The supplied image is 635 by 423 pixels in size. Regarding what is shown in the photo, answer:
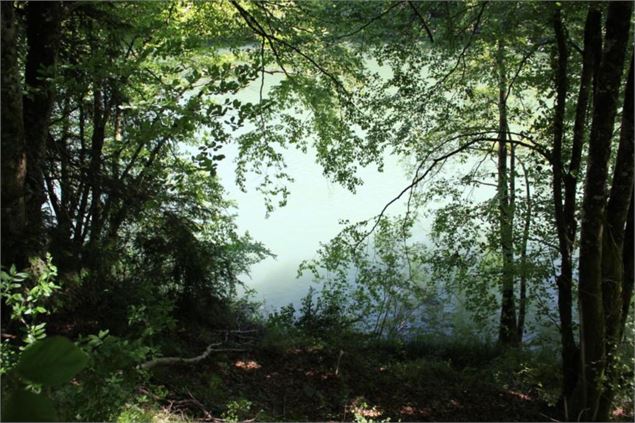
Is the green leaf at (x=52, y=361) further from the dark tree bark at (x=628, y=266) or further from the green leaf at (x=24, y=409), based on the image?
the dark tree bark at (x=628, y=266)

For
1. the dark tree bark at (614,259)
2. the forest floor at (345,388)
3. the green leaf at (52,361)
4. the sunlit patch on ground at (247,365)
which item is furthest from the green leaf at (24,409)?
the sunlit patch on ground at (247,365)

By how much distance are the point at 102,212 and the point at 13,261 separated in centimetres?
182

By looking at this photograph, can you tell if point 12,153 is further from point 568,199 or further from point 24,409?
point 568,199

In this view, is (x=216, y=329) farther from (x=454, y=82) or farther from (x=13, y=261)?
(x=454, y=82)

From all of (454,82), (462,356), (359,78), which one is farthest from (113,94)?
(462,356)

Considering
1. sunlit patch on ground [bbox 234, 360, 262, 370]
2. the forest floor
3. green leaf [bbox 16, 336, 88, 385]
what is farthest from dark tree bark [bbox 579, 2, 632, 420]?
green leaf [bbox 16, 336, 88, 385]

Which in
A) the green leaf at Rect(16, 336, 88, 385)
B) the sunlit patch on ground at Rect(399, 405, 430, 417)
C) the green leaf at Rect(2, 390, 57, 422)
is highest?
the green leaf at Rect(16, 336, 88, 385)

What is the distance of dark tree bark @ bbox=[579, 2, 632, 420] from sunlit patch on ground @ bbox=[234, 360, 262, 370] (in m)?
3.47

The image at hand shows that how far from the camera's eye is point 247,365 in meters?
5.89

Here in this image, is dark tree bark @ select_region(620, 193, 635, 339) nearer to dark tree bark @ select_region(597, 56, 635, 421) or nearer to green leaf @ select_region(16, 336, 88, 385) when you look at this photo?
dark tree bark @ select_region(597, 56, 635, 421)

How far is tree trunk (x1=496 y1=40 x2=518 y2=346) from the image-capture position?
23.2ft

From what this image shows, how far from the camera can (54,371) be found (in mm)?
392

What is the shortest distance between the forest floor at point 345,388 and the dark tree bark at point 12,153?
5.39 ft

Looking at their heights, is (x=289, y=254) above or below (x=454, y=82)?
below
